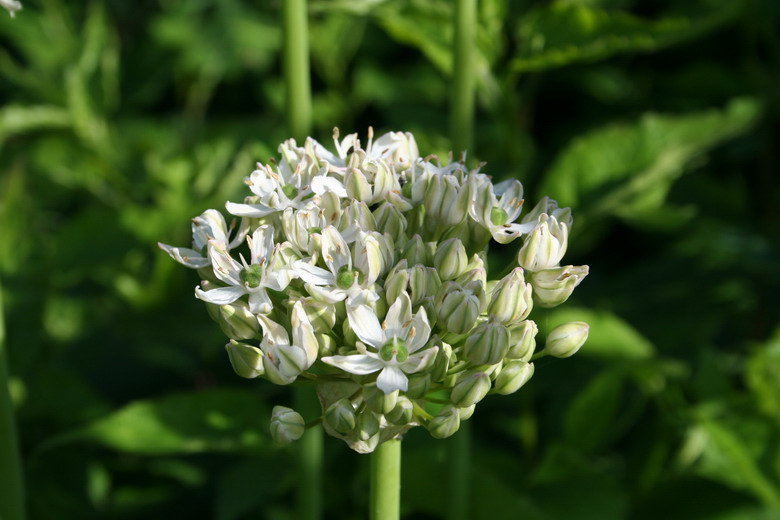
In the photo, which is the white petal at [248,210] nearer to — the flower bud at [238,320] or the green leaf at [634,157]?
the flower bud at [238,320]

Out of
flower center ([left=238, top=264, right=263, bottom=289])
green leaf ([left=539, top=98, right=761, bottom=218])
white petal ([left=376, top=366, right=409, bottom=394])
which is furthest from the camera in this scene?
green leaf ([left=539, top=98, right=761, bottom=218])

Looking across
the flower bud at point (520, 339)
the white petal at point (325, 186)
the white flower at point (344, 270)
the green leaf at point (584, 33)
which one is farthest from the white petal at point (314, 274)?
the green leaf at point (584, 33)

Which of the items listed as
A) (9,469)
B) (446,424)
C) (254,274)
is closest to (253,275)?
(254,274)

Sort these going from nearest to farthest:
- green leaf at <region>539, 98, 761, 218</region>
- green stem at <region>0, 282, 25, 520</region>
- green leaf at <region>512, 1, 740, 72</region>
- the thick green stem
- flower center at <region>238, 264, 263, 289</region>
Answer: flower center at <region>238, 264, 263, 289</region> → green stem at <region>0, 282, 25, 520</region> → the thick green stem → green leaf at <region>512, 1, 740, 72</region> → green leaf at <region>539, 98, 761, 218</region>

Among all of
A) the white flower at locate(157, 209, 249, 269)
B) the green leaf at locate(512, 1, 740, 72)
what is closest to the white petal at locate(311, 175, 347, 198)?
the white flower at locate(157, 209, 249, 269)

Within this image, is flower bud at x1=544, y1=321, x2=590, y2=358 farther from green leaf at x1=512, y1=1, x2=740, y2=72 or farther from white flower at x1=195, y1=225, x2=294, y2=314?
green leaf at x1=512, y1=1, x2=740, y2=72
